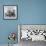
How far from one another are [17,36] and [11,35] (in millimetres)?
261

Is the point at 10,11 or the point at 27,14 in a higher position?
the point at 10,11

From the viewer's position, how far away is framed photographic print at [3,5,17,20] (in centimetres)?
499

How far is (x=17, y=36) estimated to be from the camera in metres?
5.02

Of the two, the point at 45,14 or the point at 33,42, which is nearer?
the point at 33,42

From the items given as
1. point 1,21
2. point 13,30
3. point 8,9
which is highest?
point 8,9

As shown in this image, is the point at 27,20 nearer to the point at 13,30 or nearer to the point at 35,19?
the point at 35,19

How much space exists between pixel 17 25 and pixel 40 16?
908mm

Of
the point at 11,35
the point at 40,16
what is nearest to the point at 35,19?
the point at 40,16

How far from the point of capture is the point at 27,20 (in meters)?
5.02

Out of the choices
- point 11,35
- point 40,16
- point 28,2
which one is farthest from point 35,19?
point 11,35

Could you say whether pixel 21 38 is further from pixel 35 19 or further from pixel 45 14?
pixel 45 14

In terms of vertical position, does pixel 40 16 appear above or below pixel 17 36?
above

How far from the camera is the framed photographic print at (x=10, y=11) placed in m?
4.99

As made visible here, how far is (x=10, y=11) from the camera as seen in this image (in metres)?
5.01
